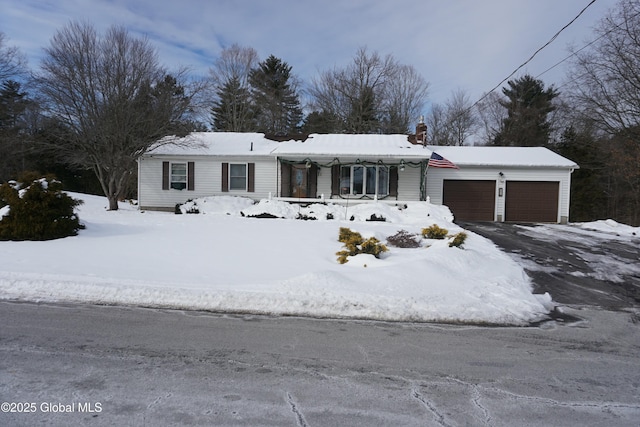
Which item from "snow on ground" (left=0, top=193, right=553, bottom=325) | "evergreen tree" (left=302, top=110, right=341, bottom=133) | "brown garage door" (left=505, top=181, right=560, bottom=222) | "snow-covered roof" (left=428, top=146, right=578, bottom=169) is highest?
"evergreen tree" (left=302, top=110, right=341, bottom=133)

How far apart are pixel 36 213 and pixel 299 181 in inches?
502

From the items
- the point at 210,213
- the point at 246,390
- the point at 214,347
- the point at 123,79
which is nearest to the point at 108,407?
the point at 246,390

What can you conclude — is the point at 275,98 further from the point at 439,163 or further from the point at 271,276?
the point at 271,276

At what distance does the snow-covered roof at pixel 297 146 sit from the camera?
19.2 m

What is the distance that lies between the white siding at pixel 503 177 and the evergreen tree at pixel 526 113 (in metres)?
16.6

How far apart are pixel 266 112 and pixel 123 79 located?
21.1 m

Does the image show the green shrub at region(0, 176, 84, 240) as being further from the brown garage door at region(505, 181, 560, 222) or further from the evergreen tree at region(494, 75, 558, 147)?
the evergreen tree at region(494, 75, 558, 147)

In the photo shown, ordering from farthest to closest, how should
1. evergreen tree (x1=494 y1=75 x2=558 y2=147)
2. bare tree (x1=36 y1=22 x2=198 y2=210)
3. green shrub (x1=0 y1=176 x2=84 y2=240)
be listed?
1. evergreen tree (x1=494 y1=75 x2=558 y2=147)
2. bare tree (x1=36 y1=22 x2=198 y2=210)
3. green shrub (x1=0 y1=176 x2=84 y2=240)

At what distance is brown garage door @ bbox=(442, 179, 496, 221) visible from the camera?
22016mm

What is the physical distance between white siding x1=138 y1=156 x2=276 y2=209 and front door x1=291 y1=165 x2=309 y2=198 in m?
1.07

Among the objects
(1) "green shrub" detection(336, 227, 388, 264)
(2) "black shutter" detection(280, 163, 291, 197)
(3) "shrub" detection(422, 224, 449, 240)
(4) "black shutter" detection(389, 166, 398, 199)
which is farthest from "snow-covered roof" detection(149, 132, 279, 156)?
(1) "green shrub" detection(336, 227, 388, 264)

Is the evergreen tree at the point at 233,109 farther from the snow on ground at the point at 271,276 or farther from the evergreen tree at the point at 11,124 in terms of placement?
the snow on ground at the point at 271,276

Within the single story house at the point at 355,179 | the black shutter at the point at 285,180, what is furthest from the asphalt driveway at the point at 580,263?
the black shutter at the point at 285,180

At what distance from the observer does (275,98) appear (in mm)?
40188
